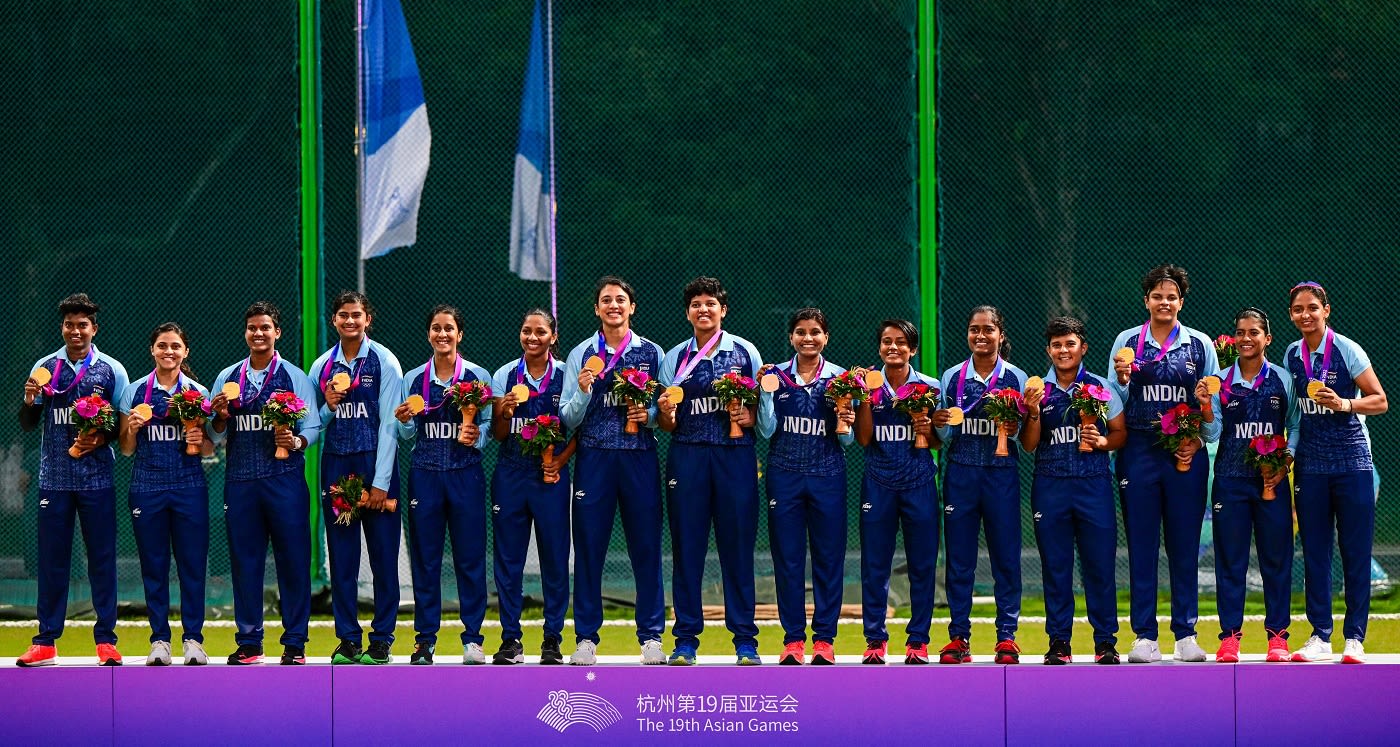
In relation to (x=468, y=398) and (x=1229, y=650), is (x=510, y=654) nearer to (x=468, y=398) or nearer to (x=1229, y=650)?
(x=468, y=398)

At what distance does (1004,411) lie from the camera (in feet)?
23.2

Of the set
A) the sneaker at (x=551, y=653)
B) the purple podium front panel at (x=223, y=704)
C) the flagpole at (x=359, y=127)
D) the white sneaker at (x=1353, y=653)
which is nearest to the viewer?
the white sneaker at (x=1353, y=653)

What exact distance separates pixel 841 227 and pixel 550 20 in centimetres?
242

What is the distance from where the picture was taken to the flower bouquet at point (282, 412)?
23.6 feet

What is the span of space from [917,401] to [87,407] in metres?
3.75

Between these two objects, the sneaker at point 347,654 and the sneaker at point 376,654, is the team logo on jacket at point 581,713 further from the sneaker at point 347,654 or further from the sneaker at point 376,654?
the sneaker at point 347,654

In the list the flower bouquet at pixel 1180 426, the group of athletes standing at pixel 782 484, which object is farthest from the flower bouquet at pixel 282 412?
the flower bouquet at pixel 1180 426

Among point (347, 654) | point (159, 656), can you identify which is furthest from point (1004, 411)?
point (159, 656)

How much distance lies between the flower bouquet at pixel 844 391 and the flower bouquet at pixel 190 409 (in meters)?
2.82

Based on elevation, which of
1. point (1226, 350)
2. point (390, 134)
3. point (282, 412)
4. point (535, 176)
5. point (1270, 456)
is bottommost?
point (1270, 456)

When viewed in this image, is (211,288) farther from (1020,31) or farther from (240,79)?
(1020,31)

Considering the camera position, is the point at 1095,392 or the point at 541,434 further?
the point at 541,434

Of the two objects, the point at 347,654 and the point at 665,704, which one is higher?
the point at 347,654

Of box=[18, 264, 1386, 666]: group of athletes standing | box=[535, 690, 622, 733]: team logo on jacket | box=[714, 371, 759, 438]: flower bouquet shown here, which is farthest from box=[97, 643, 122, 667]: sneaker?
box=[714, 371, 759, 438]: flower bouquet
